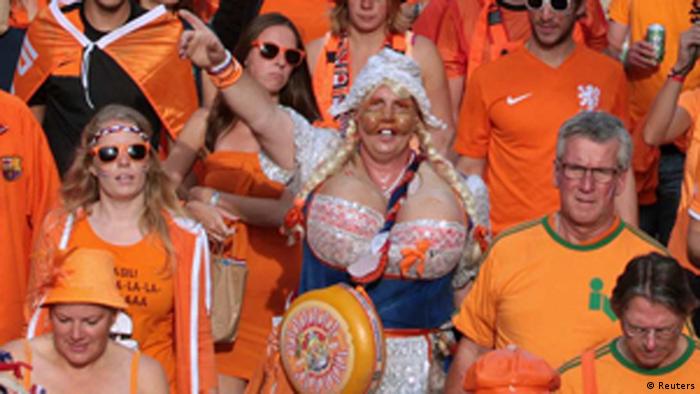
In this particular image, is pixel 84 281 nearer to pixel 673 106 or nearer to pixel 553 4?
pixel 553 4

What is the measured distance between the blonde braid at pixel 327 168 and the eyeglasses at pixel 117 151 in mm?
842

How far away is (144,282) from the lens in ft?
23.2

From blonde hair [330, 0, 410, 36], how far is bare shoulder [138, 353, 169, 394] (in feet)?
8.64

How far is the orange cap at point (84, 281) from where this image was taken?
6340mm

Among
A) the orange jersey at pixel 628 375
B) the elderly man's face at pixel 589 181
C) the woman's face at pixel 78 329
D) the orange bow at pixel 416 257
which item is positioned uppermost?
the elderly man's face at pixel 589 181

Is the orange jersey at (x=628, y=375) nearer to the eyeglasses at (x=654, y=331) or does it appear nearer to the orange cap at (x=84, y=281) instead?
the eyeglasses at (x=654, y=331)

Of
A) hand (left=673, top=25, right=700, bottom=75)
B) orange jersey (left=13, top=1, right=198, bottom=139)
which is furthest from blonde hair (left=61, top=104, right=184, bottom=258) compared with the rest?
hand (left=673, top=25, right=700, bottom=75)

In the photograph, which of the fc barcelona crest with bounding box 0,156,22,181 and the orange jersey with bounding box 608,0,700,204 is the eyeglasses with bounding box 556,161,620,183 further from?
the fc barcelona crest with bounding box 0,156,22,181

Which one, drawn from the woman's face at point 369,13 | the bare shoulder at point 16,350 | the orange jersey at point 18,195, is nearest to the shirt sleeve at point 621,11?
the woman's face at point 369,13

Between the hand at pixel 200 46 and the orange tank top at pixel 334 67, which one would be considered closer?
the hand at pixel 200 46

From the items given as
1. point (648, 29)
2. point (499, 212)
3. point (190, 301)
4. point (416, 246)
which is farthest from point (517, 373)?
point (648, 29)

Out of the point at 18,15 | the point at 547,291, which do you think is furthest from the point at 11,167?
the point at 547,291

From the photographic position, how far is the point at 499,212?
327 inches

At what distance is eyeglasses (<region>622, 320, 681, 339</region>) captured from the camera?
18.8ft
